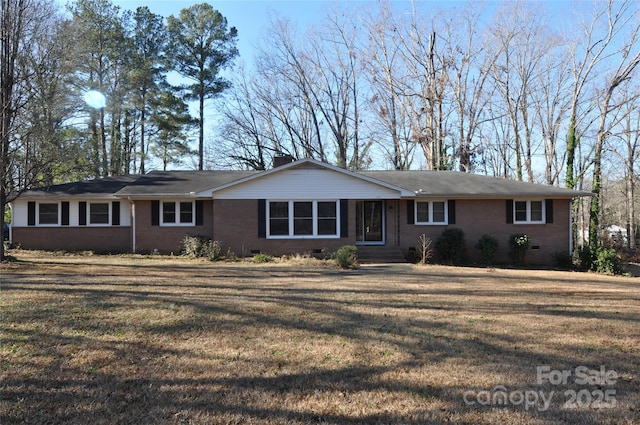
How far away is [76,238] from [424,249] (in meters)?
15.1

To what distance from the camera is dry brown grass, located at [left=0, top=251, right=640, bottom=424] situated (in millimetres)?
3303

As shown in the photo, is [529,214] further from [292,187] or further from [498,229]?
[292,187]

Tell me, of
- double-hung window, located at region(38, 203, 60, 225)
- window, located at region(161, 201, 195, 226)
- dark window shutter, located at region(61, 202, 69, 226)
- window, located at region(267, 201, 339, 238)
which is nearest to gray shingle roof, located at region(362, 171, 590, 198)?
window, located at region(267, 201, 339, 238)

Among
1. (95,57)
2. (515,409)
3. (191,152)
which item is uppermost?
(95,57)

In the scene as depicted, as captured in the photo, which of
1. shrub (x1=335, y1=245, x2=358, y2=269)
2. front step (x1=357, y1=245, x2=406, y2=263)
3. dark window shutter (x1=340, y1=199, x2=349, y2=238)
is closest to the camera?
shrub (x1=335, y1=245, x2=358, y2=269)

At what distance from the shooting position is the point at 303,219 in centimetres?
1669

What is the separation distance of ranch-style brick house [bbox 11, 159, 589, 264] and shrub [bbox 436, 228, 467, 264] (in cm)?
75

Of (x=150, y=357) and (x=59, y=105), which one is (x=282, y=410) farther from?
(x=59, y=105)

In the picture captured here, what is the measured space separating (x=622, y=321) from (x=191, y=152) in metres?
29.4

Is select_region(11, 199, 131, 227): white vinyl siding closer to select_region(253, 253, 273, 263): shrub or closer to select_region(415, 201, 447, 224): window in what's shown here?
select_region(253, 253, 273, 263): shrub

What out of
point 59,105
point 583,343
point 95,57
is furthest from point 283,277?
point 95,57

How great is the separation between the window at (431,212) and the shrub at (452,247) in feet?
3.27

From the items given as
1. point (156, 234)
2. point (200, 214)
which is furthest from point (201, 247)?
point (156, 234)

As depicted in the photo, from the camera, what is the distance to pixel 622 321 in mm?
6281
